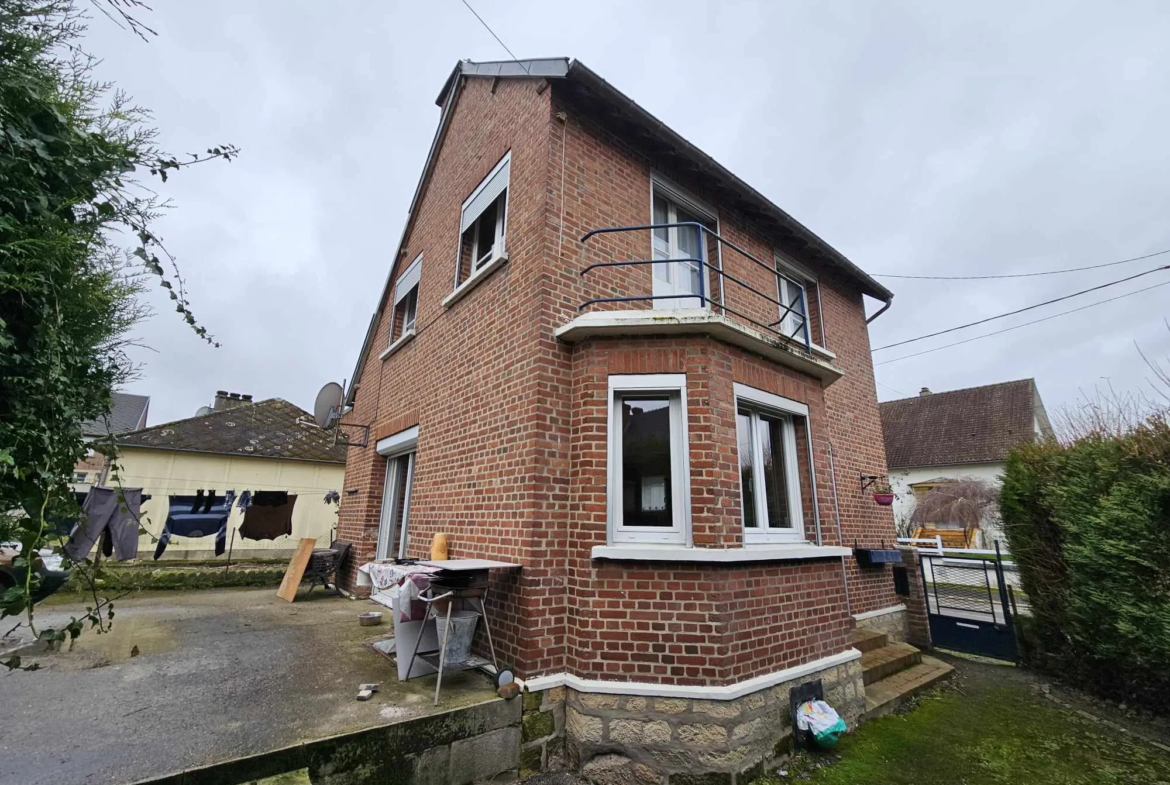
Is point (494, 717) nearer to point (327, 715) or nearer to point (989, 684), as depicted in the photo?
point (327, 715)

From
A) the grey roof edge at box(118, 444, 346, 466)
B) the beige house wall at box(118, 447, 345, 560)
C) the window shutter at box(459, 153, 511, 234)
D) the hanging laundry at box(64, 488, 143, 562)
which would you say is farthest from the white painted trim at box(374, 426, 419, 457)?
the grey roof edge at box(118, 444, 346, 466)

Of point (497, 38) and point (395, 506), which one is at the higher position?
point (497, 38)

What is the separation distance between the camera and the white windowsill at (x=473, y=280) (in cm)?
563

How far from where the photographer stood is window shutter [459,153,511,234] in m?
6.29

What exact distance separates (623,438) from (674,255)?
2.83 m

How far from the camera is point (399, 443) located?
24.9ft

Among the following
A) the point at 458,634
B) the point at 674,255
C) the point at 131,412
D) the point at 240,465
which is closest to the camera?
the point at 458,634

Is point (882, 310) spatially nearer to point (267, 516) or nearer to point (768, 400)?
point (768, 400)

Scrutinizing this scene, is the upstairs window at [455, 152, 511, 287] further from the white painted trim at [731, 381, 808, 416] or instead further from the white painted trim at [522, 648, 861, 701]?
the white painted trim at [522, 648, 861, 701]

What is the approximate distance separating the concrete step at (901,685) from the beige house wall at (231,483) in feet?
48.1

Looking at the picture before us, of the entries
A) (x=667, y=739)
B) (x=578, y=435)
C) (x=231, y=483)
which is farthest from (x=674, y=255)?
(x=231, y=483)

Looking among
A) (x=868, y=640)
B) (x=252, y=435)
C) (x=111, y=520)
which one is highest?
(x=252, y=435)

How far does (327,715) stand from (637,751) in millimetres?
2410

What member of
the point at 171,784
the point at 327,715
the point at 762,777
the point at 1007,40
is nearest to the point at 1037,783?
the point at 762,777
